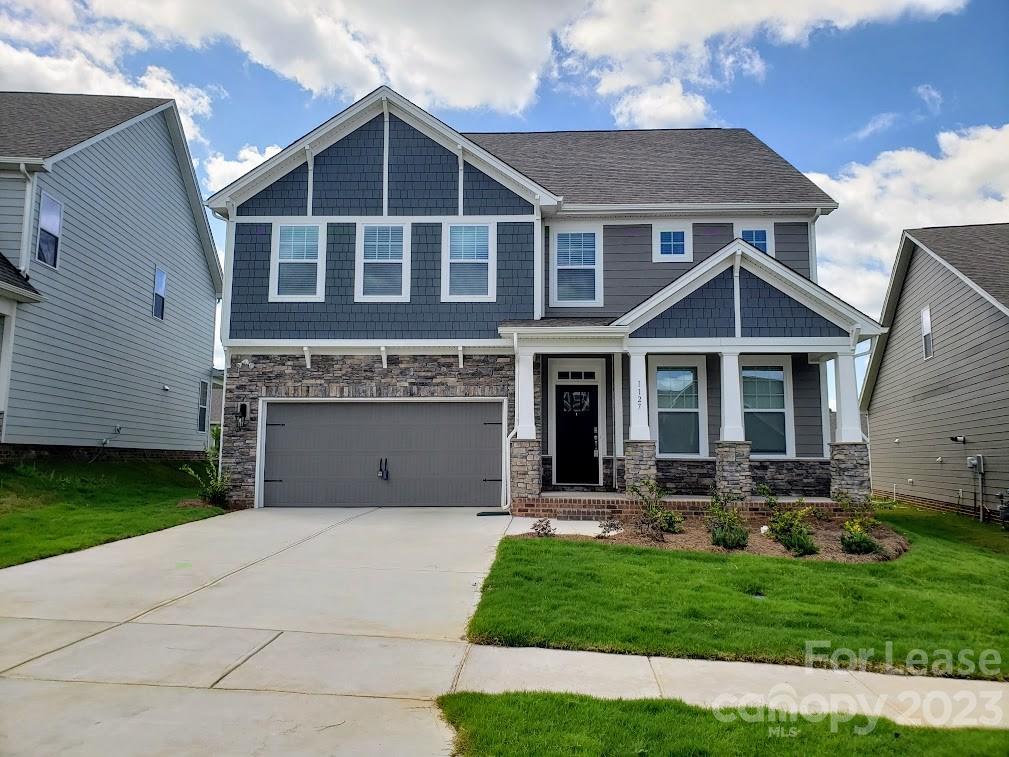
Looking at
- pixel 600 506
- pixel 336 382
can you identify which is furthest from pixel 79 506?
pixel 600 506

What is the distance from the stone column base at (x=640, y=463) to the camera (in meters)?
11.5

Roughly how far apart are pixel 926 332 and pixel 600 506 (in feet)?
35.2

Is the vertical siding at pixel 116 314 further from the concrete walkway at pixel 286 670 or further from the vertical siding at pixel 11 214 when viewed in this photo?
the concrete walkway at pixel 286 670

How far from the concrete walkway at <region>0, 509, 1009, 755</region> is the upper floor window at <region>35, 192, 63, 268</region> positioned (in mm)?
8425

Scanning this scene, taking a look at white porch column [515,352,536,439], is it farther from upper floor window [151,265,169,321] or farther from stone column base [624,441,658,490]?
upper floor window [151,265,169,321]

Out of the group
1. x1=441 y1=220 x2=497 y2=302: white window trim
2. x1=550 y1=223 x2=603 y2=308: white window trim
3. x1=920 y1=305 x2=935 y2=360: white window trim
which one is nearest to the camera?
x1=441 y1=220 x2=497 y2=302: white window trim

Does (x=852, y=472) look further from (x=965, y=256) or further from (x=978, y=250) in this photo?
(x=978, y=250)

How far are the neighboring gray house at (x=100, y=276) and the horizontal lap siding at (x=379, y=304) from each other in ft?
12.5

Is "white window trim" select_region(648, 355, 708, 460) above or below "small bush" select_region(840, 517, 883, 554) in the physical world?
above

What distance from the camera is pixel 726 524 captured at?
9641 mm

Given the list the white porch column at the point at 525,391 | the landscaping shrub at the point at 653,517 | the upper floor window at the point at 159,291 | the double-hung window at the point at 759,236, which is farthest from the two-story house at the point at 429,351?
the upper floor window at the point at 159,291

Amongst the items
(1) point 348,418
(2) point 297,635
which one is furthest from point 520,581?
(1) point 348,418

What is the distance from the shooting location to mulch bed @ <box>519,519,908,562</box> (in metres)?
8.81

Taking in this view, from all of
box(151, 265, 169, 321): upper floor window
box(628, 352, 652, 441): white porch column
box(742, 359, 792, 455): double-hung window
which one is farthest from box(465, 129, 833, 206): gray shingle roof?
box(151, 265, 169, 321): upper floor window
